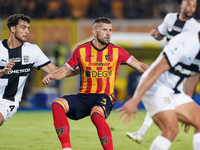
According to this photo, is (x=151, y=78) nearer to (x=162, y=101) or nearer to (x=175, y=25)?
(x=162, y=101)

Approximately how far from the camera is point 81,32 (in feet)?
47.3

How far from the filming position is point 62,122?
15.1ft

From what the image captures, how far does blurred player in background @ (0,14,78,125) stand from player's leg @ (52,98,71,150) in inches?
32.5

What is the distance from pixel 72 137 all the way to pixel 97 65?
2.16m

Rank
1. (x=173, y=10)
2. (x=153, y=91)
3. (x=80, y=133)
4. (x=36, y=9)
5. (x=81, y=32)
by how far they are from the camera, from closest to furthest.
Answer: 1. (x=153, y=91)
2. (x=80, y=133)
3. (x=81, y=32)
4. (x=36, y=9)
5. (x=173, y=10)

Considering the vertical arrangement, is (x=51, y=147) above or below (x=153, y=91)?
below

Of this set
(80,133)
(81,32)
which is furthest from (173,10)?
(80,133)

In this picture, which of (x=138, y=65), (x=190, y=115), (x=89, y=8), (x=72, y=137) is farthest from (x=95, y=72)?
(x=89, y=8)

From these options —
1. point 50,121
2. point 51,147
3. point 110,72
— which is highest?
point 110,72

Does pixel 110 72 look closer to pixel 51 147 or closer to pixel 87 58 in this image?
pixel 87 58

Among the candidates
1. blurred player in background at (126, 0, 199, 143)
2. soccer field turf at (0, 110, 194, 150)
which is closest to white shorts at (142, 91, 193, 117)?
blurred player in background at (126, 0, 199, 143)

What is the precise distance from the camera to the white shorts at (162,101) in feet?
12.2

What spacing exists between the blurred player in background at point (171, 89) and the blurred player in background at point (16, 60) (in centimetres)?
212

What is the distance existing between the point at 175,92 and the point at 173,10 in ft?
50.1
